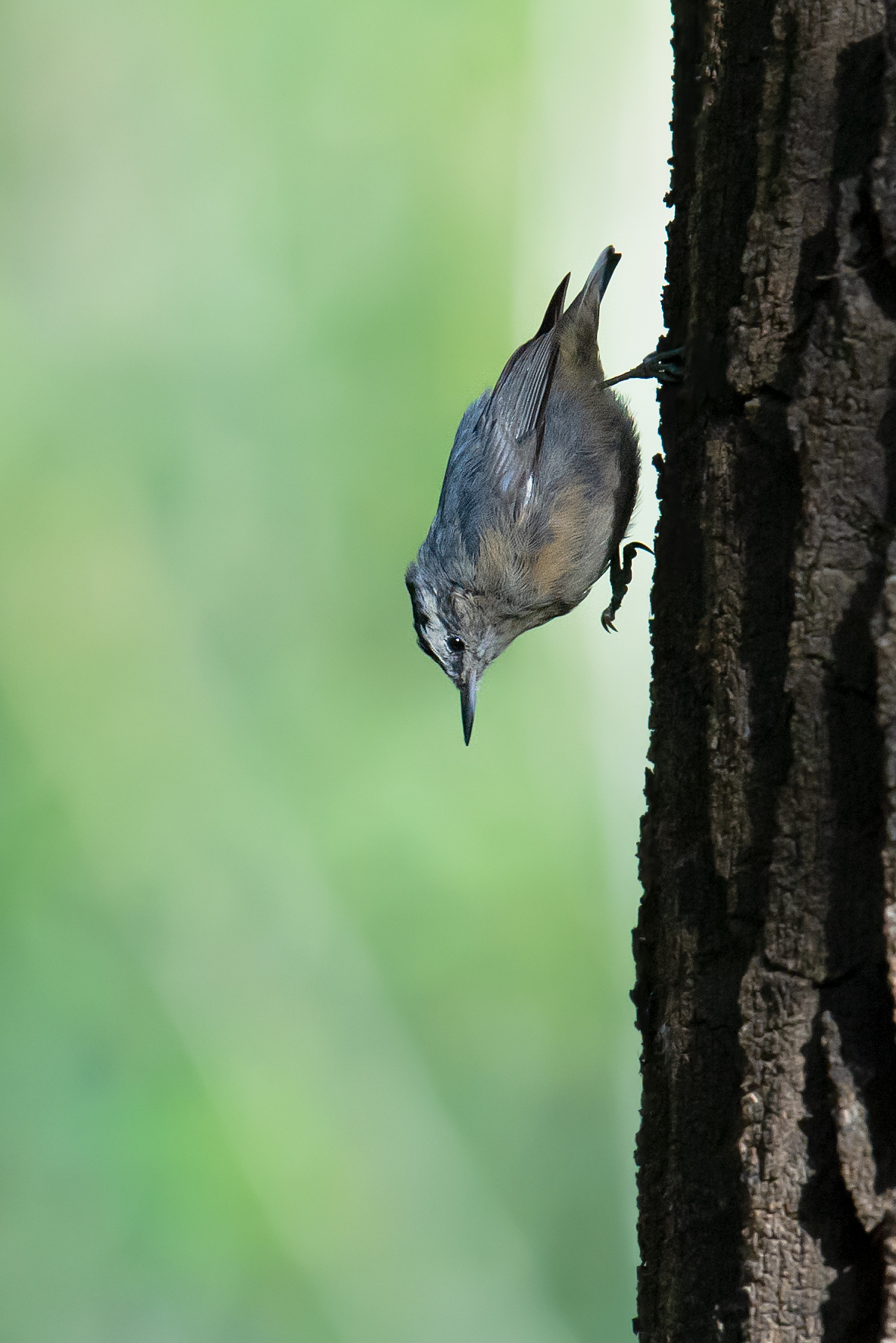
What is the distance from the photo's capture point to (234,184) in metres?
3.69

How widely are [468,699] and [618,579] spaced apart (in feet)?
1.78

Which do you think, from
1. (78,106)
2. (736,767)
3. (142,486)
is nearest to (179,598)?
(142,486)

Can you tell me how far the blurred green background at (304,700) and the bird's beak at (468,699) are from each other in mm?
491

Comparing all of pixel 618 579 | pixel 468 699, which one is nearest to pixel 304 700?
pixel 468 699

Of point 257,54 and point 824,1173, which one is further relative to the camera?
point 257,54

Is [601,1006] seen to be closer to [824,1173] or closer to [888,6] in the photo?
[824,1173]

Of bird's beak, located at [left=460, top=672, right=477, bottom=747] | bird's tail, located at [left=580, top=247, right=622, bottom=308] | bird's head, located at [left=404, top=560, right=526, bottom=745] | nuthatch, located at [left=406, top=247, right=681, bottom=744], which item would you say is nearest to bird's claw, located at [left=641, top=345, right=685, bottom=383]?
nuthatch, located at [left=406, top=247, right=681, bottom=744]

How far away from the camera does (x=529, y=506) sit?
9.76 ft

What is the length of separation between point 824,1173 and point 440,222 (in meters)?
3.26

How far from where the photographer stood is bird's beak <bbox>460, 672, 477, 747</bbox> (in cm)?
315

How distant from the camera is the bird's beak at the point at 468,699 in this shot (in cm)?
315

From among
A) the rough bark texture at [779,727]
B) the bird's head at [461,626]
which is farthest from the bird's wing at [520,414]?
the rough bark texture at [779,727]

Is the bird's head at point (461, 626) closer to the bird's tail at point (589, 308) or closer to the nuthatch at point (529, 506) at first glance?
the nuthatch at point (529, 506)

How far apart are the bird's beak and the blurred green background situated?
0.49m
